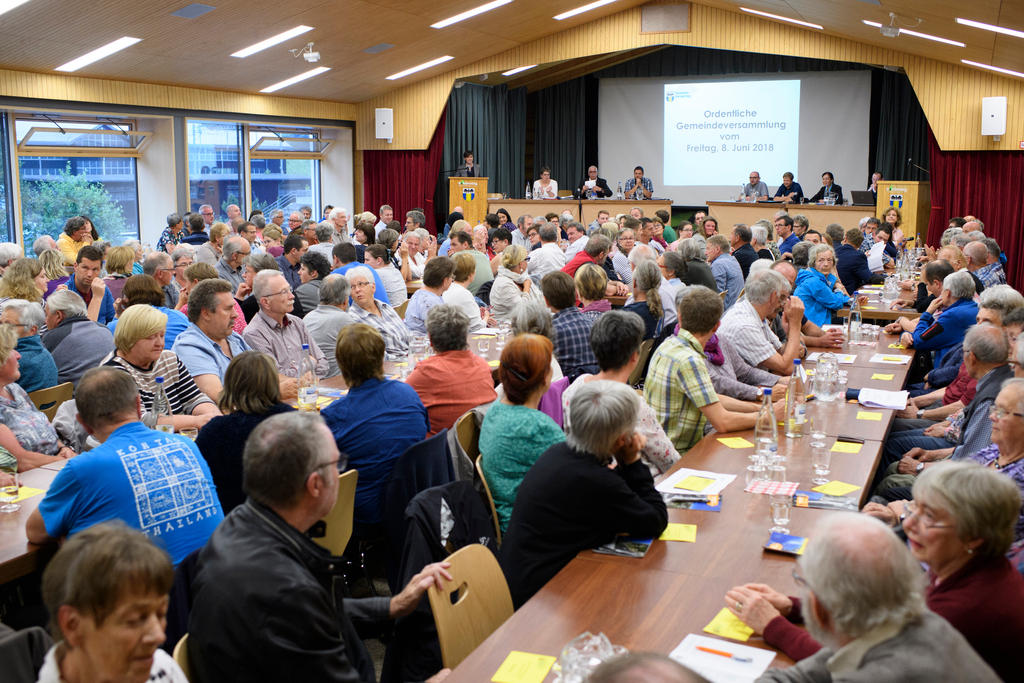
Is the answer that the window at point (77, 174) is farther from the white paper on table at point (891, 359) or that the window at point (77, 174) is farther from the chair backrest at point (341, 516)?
the white paper on table at point (891, 359)

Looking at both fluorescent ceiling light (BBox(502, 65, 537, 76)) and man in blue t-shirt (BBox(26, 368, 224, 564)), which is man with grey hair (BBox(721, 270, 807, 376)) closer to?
man in blue t-shirt (BBox(26, 368, 224, 564))

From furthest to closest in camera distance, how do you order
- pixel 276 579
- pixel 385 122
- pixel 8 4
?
1. pixel 385 122
2. pixel 8 4
3. pixel 276 579

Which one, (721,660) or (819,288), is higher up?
(819,288)

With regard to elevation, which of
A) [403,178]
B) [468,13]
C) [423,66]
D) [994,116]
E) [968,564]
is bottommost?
[968,564]

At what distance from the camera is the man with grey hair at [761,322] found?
5668 millimetres

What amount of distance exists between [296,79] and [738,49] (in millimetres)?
7476

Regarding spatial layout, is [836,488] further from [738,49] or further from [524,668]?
[738,49]

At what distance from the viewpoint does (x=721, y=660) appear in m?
2.29

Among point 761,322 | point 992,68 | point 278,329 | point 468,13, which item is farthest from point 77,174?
point 992,68

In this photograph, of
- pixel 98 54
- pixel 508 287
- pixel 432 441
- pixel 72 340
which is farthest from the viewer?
pixel 98 54

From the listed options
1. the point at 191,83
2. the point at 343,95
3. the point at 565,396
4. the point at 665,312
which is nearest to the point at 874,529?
the point at 565,396

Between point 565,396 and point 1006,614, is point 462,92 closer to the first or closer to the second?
point 565,396

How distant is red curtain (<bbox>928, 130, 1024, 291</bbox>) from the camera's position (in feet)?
47.5

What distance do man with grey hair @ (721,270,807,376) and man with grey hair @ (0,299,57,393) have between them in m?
3.87
